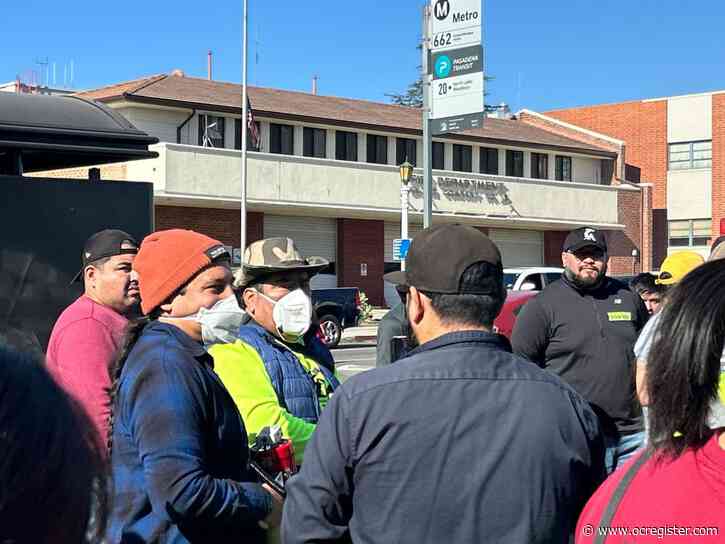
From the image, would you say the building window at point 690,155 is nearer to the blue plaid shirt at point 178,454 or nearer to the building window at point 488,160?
the building window at point 488,160

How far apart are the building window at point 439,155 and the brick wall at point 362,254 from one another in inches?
139

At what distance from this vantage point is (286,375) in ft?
12.3

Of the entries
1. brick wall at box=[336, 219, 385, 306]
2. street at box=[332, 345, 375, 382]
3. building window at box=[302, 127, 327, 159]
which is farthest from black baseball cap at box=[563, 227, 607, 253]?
brick wall at box=[336, 219, 385, 306]

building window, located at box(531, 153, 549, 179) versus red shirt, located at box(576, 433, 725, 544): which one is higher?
building window, located at box(531, 153, 549, 179)

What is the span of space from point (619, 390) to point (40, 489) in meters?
4.78

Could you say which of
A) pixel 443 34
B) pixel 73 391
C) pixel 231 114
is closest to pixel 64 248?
→ pixel 73 391

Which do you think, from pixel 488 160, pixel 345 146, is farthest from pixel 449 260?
pixel 488 160

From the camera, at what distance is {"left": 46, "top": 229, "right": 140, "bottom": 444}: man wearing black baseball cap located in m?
3.92

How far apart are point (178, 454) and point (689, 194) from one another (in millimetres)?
49501

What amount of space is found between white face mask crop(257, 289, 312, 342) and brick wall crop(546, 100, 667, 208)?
46.9 meters

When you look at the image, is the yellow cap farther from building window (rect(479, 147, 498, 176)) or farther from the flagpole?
building window (rect(479, 147, 498, 176))

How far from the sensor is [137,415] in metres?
2.85

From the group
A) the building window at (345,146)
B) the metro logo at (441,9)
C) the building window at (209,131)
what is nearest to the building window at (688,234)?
the building window at (345,146)

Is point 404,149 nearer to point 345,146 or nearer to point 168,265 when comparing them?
point 345,146
